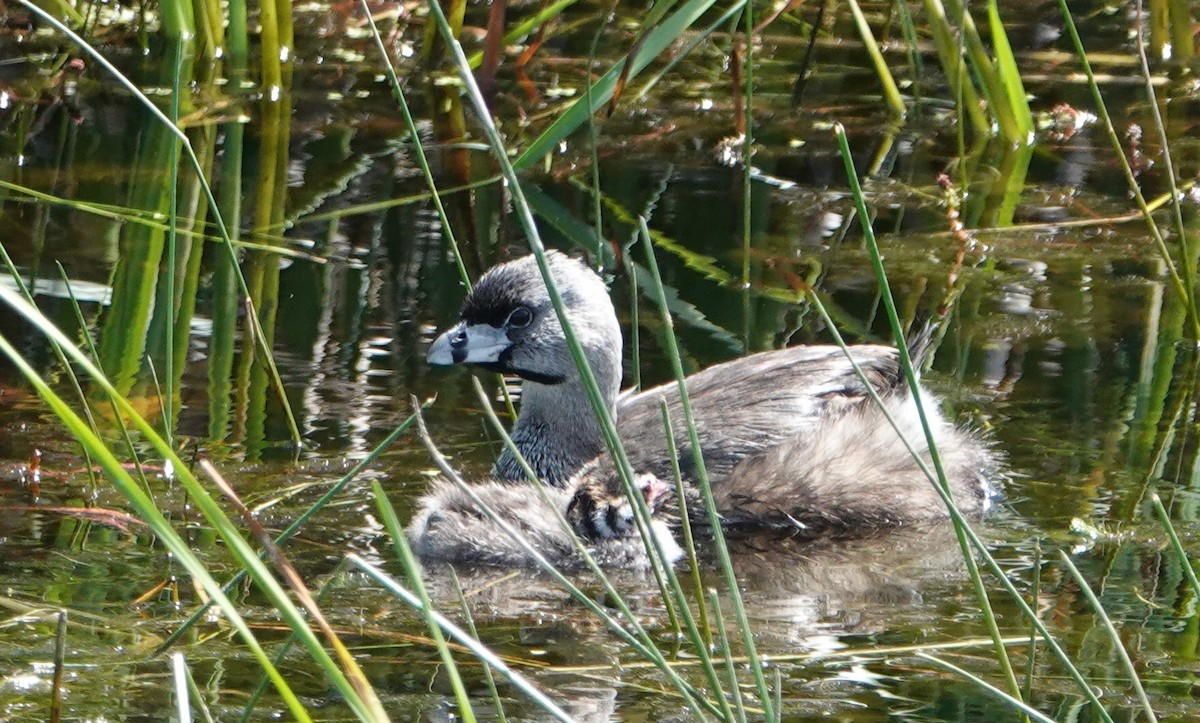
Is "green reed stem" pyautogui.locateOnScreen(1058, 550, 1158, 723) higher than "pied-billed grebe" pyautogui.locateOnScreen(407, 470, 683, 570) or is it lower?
higher

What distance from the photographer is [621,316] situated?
6137mm

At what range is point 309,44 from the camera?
10.4 meters

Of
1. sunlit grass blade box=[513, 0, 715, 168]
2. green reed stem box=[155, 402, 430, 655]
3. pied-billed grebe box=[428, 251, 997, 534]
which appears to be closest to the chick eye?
pied-billed grebe box=[428, 251, 997, 534]

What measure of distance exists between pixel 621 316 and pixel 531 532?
1668mm

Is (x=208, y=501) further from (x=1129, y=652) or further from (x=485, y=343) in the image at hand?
(x=485, y=343)

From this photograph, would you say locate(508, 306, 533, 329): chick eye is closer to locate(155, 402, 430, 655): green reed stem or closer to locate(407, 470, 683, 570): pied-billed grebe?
locate(407, 470, 683, 570): pied-billed grebe

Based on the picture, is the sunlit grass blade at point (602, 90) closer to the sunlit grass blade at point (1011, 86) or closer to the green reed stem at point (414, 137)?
the green reed stem at point (414, 137)

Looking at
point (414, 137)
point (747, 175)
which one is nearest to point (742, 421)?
point (747, 175)

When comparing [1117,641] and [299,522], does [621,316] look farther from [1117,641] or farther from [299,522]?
[1117,641]

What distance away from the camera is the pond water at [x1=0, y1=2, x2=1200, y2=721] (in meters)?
3.66

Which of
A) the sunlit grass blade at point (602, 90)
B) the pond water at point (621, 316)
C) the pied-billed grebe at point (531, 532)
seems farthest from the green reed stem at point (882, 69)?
the pied-billed grebe at point (531, 532)

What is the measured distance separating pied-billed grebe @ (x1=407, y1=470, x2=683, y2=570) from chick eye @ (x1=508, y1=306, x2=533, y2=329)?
2.11 ft

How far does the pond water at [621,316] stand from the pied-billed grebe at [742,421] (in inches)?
5.5

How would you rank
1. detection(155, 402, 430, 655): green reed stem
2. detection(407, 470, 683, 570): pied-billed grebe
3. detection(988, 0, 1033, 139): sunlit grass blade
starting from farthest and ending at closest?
detection(988, 0, 1033, 139): sunlit grass blade → detection(407, 470, 683, 570): pied-billed grebe → detection(155, 402, 430, 655): green reed stem
